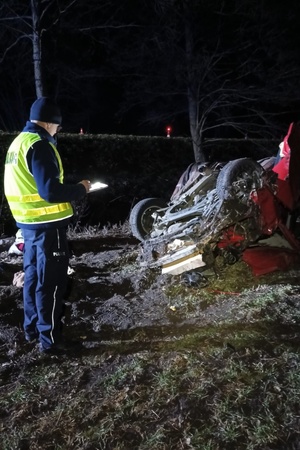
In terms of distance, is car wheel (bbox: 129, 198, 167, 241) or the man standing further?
car wheel (bbox: 129, 198, 167, 241)

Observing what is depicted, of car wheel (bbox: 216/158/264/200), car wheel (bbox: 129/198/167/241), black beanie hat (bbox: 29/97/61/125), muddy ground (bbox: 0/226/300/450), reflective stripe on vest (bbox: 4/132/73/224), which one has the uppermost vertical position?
black beanie hat (bbox: 29/97/61/125)

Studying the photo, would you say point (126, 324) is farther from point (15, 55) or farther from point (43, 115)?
point (15, 55)

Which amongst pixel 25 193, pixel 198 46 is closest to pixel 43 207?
pixel 25 193

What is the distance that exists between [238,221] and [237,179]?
17.1 inches

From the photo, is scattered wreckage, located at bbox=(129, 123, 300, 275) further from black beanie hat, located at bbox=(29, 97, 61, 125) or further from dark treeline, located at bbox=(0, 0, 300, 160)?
dark treeline, located at bbox=(0, 0, 300, 160)

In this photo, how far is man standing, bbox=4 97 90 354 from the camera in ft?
10.4

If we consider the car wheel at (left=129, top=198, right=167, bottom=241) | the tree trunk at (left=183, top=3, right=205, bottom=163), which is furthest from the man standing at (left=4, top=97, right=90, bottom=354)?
the tree trunk at (left=183, top=3, right=205, bottom=163)

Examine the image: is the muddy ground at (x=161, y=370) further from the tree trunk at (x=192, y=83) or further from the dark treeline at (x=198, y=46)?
the tree trunk at (x=192, y=83)

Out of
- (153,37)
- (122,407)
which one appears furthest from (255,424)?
(153,37)

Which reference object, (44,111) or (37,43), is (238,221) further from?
(37,43)

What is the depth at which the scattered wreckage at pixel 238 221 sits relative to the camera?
454 cm

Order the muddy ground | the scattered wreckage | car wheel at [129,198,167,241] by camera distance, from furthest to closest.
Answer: car wheel at [129,198,167,241], the scattered wreckage, the muddy ground

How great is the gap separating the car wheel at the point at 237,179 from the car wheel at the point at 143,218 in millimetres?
1590

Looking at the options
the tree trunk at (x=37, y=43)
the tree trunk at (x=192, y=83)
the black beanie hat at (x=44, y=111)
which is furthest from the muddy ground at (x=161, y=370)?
the tree trunk at (x=192, y=83)
